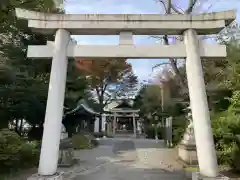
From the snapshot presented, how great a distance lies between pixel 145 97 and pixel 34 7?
85.6 feet

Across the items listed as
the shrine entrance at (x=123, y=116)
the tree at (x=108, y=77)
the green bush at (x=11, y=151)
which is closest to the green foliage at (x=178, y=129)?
the green bush at (x=11, y=151)

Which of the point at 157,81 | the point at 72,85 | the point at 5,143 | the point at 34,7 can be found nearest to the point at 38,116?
the point at 72,85

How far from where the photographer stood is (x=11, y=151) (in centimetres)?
893

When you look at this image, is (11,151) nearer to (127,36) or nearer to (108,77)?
(127,36)

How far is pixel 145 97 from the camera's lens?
3691 cm

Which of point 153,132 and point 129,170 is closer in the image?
point 129,170

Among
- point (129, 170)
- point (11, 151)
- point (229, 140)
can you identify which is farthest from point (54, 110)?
point (229, 140)

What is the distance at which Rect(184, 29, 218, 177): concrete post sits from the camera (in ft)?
21.4

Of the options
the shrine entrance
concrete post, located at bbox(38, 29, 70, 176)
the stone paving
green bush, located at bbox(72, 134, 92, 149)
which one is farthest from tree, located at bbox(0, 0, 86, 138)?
the shrine entrance

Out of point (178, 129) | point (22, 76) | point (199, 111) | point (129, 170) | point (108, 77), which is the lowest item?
point (129, 170)

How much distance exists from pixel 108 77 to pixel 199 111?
97.2 feet

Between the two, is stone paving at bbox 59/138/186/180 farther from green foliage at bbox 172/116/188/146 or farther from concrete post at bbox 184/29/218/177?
green foliage at bbox 172/116/188/146

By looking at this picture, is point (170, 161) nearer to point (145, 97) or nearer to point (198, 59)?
point (198, 59)

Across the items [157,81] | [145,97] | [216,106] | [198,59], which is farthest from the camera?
[145,97]
